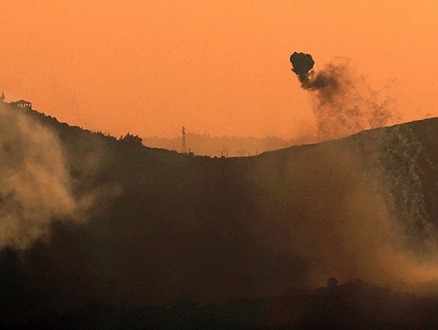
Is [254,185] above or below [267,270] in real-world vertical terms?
above

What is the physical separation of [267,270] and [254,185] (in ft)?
38.7

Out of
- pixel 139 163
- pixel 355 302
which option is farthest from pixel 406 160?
pixel 355 302

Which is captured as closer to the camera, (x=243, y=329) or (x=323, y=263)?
(x=243, y=329)

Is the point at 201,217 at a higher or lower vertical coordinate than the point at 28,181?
lower

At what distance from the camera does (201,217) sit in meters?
99.4

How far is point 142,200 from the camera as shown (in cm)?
9819

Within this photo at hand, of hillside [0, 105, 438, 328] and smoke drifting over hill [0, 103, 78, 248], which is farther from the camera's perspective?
hillside [0, 105, 438, 328]

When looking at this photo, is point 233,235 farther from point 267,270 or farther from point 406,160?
point 406,160

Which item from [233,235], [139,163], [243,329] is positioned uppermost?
[139,163]

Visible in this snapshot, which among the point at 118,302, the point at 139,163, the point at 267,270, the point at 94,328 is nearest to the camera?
the point at 94,328

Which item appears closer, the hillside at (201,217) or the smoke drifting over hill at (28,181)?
the smoke drifting over hill at (28,181)

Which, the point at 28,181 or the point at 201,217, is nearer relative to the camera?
the point at 28,181

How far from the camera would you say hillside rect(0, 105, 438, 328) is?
87000mm

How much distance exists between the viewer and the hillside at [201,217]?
3425 inches
